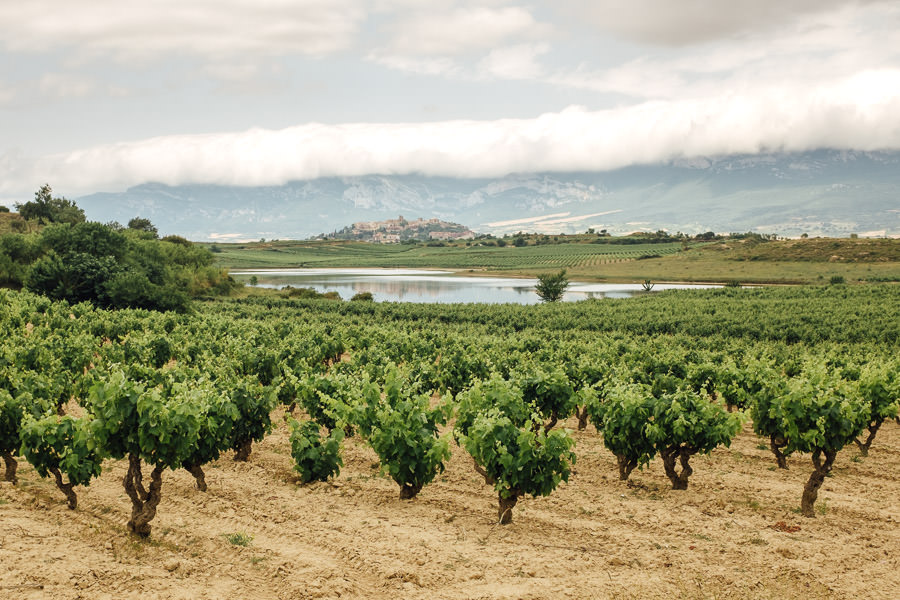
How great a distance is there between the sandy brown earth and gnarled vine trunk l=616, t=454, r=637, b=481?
0.33 metres

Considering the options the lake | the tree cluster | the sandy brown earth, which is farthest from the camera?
the lake

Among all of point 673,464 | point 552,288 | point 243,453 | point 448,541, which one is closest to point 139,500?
point 243,453

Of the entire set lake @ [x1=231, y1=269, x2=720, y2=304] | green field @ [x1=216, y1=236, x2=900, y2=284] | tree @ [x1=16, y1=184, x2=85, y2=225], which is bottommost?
lake @ [x1=231, y1=269, x2=720, y2=304]

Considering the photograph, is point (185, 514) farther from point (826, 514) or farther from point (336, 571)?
point (826, 514)

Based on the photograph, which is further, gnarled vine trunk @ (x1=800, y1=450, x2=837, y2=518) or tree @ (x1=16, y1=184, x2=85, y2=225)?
tree @ (x1=16, y1=184, x2=85, y2=225)

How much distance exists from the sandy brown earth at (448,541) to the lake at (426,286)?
270 ft

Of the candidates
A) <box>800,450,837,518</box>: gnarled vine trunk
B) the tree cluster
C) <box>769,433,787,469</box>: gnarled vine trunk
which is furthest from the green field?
<box>800,450,837,518</box>: gnarled vine trunk

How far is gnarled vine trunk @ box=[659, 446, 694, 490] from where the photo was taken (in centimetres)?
1622

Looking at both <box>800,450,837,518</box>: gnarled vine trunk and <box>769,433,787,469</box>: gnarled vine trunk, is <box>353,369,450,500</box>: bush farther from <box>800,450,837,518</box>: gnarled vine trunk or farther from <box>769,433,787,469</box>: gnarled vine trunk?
<box>769,433,787,469</box>: gnarled vine trunk

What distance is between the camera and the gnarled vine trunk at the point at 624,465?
16.9m

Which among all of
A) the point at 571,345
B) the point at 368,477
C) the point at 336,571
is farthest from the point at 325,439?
the point at 571,345

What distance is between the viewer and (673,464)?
16359 mm

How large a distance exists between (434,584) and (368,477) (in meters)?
5.99

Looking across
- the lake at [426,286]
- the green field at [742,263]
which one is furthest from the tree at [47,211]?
the green field at [742,263]
